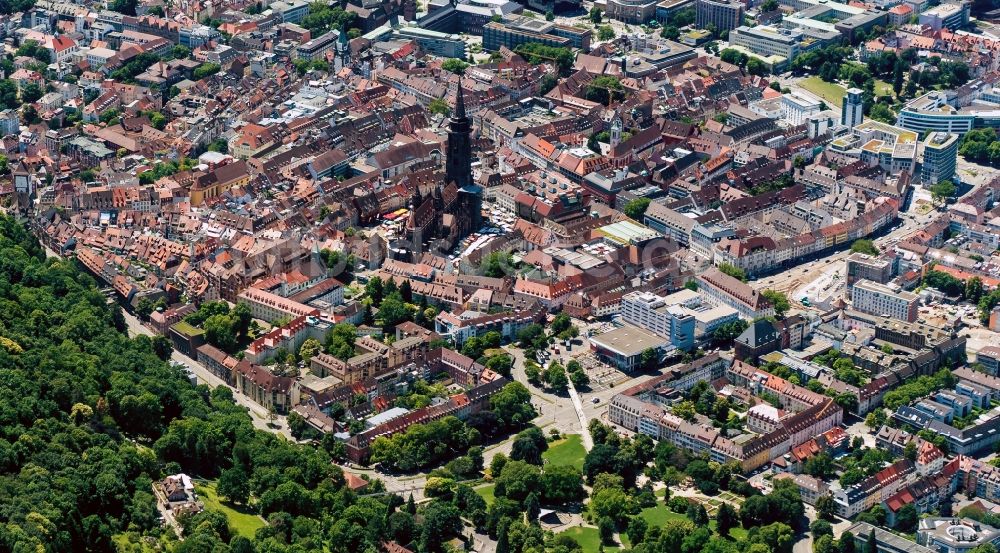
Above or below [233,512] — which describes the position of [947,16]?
below

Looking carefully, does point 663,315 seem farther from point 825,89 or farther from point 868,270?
point 825,89

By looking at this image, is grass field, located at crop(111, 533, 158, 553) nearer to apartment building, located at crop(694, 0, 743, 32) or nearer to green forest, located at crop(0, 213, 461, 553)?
green forest, located at crop(0, 213, 461, 553)

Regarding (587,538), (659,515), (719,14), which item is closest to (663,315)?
(659,515)

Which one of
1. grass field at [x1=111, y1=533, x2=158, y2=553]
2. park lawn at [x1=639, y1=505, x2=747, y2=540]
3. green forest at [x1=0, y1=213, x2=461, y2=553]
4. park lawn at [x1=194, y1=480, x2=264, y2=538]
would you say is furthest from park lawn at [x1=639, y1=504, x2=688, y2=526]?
grass field at [x1=111, y1=533, x2=158, y2=553]

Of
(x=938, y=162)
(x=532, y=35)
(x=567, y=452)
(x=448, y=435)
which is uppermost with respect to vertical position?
(x=448, y=435)

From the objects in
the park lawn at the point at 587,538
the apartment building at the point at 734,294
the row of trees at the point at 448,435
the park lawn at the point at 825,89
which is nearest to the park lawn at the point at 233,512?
the row of trees at the point at 448,435
